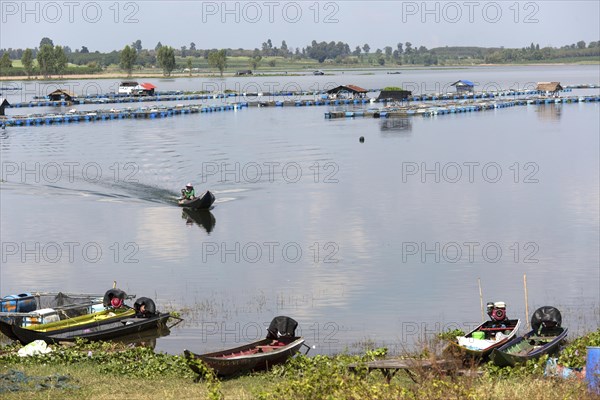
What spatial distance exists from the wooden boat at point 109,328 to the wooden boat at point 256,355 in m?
6.66

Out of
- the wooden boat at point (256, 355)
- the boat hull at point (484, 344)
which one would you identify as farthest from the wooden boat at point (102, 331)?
the boat hull at point (484, 344)

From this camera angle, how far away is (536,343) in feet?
95.5

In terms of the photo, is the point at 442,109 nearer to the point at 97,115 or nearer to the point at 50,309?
the point at 97,115

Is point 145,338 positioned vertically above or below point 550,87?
below

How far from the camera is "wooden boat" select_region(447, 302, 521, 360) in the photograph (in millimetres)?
27109

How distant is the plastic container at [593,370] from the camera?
67.5 ft

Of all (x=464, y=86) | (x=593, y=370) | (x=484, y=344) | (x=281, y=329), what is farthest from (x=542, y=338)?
(x=464, y=86)

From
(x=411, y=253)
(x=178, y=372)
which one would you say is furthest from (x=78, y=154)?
(x=178, y=372)

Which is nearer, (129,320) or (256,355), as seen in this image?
(256,355)

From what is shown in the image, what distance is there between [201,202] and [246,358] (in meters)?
34.8

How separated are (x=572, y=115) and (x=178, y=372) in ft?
396

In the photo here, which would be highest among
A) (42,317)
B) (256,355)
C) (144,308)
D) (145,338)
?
(256,355)

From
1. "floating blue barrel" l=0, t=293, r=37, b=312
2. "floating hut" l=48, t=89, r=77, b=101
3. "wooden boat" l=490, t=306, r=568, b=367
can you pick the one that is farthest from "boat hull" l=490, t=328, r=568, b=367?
"floating hut" l=48, t=89, r=77, b=101

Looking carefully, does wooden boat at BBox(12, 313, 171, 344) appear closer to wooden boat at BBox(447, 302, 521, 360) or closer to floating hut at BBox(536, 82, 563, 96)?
wooden boat at BBox(447, 302, 521, 360)
